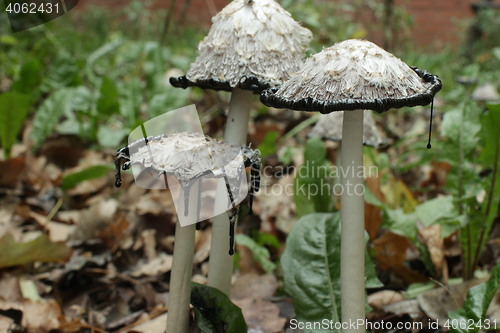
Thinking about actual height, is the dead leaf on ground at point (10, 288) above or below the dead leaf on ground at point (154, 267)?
below

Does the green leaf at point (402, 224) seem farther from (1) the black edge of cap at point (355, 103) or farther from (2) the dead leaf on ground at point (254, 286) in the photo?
(1) the black edge of cap at point (355, 103)

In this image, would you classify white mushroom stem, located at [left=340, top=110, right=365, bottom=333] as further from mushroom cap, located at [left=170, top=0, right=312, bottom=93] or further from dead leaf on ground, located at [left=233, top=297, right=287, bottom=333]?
dead leaf on ground, located at [left=233, top=297, right=287, bottom=333]

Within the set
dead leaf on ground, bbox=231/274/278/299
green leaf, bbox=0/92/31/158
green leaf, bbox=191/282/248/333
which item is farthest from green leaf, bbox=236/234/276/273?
green leaf, bbox=0/92/31/158

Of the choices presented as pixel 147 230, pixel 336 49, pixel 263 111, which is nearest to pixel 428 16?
pixel 263 111

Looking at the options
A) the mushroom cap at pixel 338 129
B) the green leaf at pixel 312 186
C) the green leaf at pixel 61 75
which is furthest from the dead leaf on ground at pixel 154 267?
the green leaf at pixel 61 75

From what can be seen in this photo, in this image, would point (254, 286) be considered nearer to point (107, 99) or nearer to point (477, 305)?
point (477, 305)

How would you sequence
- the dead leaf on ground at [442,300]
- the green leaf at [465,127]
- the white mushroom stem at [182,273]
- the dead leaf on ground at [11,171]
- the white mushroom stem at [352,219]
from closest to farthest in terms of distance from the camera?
the white mushroom stem at [352,219] → the white mushroom stem at [182,273] → the dead leaf on ground at [442,300] → the green leaf at [465,127] → the dead leaf on ground at [11,171]

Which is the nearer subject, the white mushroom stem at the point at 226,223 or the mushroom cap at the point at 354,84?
the mushroom cap at the point at 354,84
